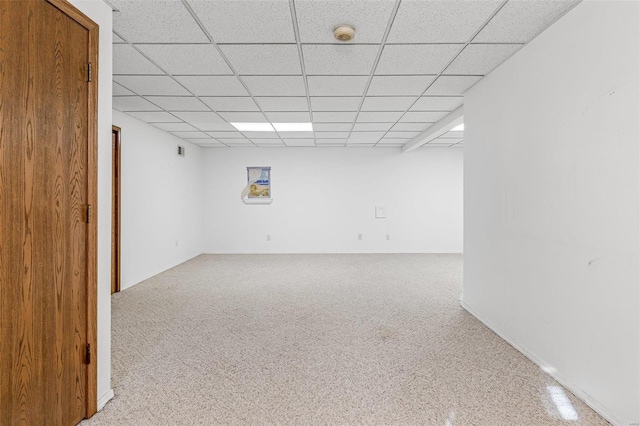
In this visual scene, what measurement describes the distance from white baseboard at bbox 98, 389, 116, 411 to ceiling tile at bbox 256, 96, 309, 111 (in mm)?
3076

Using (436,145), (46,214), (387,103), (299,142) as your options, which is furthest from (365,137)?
(46,214)

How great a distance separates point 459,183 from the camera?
7.45 m

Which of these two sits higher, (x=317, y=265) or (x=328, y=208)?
(x=328, y=208)

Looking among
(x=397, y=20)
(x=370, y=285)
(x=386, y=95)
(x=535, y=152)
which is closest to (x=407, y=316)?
(x=370, y=285)

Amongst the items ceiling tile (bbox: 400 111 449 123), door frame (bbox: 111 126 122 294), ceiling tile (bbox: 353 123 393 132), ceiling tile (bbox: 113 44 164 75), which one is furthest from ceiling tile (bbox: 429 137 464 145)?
door frame (bbox: 111 126 122 294)

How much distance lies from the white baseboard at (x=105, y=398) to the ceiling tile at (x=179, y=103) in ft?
9.90

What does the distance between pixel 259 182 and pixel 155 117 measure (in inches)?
117

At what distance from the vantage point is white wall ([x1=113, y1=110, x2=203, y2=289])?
460 cm

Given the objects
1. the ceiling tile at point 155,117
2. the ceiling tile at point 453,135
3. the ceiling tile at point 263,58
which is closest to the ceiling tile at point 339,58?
the ceiling tile at point 263,58

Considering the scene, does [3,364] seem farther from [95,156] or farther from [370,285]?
[370,285]

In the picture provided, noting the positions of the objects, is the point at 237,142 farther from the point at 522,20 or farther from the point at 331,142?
the point at 522,20

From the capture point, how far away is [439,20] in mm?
2193

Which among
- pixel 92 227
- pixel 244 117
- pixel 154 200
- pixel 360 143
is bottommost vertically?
pixel 92 227

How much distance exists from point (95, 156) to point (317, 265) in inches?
184
